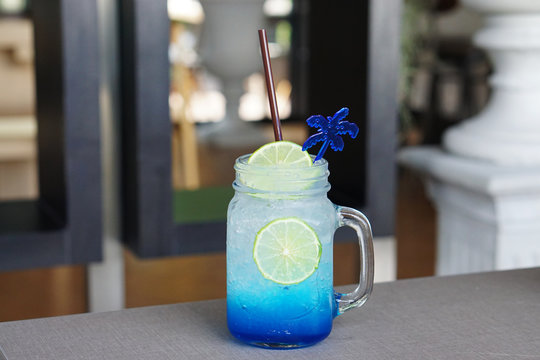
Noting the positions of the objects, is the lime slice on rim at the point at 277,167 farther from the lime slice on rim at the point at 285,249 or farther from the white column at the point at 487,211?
the white column at the point at 487,211

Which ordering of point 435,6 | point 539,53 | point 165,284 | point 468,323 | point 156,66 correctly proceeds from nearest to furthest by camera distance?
point 468,323
point 156,66
point 539,53
point 165,284
point 435,6

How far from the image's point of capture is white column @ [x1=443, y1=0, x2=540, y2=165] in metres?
1.91

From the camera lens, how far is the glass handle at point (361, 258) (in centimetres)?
90

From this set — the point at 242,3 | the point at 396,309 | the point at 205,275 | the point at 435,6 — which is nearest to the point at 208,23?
the point at 242,3

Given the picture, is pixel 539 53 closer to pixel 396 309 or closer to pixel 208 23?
pixel 396 309

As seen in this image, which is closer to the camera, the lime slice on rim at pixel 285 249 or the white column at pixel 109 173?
the lime slice on rim at pixel 285 249

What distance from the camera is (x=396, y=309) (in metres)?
0.98

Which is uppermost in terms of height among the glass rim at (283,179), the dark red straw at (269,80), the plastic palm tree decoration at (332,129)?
the dark red straw at (269,80)

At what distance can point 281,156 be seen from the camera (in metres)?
0.86

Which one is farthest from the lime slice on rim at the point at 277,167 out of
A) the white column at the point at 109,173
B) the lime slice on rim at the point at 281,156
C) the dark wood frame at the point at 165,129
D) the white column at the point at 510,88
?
the white column at the point at 510,88

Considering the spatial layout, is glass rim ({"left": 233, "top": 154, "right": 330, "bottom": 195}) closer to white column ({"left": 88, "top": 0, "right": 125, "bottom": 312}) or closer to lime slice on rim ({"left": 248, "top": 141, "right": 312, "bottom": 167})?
lime slice on rim ({"left": 248, "top": 141, "right": 312, "bottom": 167})

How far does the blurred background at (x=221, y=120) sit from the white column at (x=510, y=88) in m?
0.21

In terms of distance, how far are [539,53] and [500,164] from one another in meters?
0.27

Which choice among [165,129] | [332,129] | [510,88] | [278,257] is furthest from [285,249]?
[510,88]
